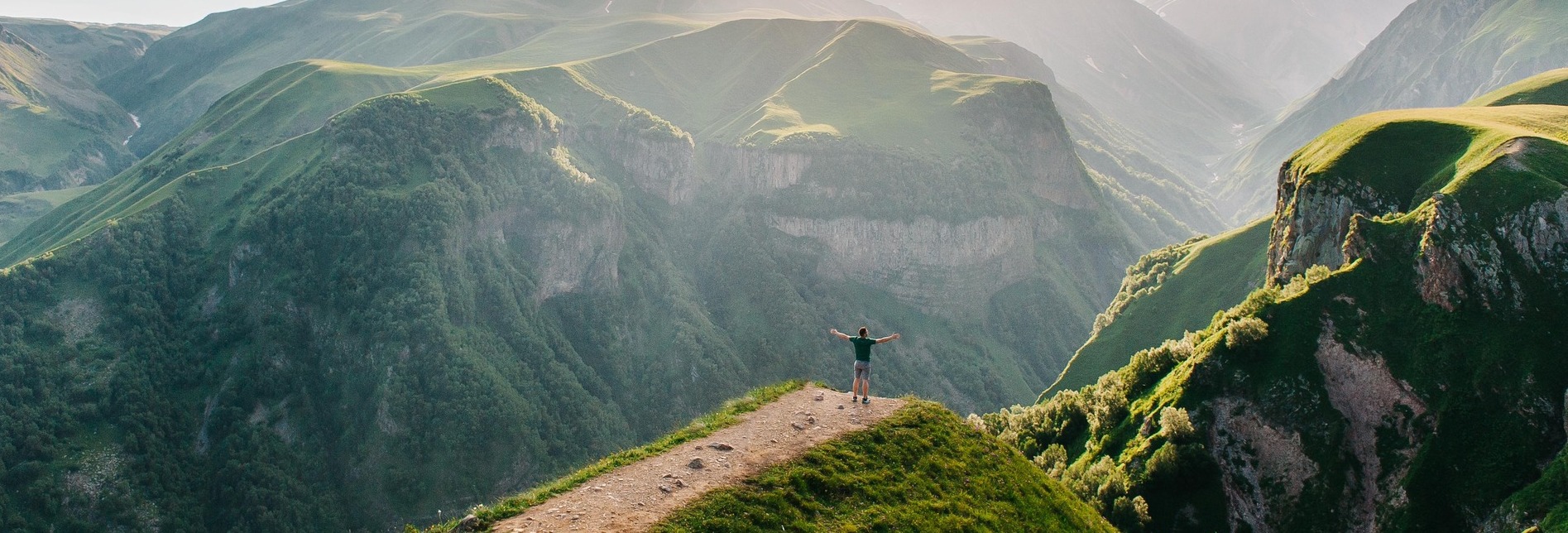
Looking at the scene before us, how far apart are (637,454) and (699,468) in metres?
4.16

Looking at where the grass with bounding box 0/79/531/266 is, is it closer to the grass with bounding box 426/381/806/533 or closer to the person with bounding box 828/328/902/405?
the grass with bounding box 426/381/806/533

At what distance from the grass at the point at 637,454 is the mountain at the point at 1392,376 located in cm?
2964

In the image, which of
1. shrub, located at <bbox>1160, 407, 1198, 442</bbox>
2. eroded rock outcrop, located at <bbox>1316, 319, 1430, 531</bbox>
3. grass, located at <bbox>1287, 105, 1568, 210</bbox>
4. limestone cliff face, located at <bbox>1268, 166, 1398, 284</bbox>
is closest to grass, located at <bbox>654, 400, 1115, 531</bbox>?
shrub, located at <bbox>1160, 407, 1198, 442</bbox>

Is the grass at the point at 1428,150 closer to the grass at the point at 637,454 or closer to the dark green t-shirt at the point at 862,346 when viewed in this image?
the dark green t-shirt at the point at 862,346

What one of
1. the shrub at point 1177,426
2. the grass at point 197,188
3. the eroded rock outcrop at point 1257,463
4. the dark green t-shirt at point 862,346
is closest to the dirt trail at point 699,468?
the dark green t-shirt at point 862,346

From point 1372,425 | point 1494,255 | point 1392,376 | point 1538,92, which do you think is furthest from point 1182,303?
point 1372,425

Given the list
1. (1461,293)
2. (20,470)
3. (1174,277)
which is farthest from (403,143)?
(1461,293)

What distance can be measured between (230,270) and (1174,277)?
167416 mm

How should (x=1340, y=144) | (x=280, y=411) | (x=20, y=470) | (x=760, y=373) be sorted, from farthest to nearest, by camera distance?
(x=760, y=373), (x=280, y=411), (x=20, y=470), (x=1340, y=144)

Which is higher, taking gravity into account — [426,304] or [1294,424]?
[1294,424]

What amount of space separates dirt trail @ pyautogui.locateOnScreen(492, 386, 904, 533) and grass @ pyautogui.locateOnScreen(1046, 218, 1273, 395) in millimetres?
92712

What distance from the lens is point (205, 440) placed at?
440 ft

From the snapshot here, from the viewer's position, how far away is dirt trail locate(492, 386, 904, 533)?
30016 millimetres

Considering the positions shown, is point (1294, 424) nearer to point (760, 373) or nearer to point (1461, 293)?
point (1461, 293)
